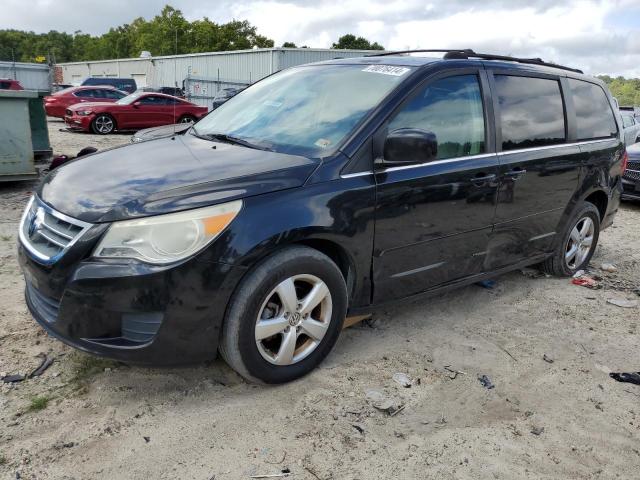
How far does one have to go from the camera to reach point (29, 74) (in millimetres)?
24641

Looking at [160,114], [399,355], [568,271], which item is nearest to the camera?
[399,355]

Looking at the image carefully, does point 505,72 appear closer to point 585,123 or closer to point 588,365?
point 585,123

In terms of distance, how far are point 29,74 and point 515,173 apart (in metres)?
26.1

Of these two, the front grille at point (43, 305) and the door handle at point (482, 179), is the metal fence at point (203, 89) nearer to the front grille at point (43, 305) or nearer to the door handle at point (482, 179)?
the door handle at point (482, 179)

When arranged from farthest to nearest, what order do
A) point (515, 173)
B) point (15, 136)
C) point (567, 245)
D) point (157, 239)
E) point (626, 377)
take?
point (15, 136), point (567, 245), point (515, 173), point (626, 377), point (157, 239)

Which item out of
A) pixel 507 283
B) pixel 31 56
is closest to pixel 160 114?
pixel 507 283

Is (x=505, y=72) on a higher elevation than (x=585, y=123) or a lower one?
higher

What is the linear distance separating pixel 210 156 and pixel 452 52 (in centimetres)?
190

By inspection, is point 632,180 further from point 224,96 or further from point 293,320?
point 224,96

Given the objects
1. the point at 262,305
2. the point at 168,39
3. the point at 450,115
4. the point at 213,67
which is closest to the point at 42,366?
the point at 262,305

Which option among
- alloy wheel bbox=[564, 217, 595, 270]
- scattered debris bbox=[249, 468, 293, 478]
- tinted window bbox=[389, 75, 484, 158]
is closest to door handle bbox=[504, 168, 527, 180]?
tinted window bbox=[389, 75, 484, 158]

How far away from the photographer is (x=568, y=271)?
512 cm

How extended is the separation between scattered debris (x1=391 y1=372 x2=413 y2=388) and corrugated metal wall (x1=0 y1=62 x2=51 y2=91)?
920 inches

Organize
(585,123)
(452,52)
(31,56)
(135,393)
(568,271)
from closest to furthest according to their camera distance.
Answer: (135,393), (452,52), (585,123), (568,271), (31,56)
